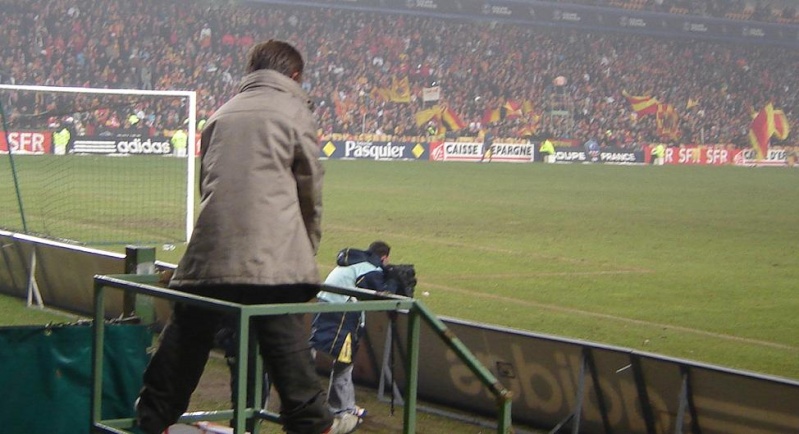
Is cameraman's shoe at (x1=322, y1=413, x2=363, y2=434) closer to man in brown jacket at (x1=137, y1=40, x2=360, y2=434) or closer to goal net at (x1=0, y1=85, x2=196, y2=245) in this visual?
man in brown jacket at (x1=137, y1=40, x2=360, y2=434)

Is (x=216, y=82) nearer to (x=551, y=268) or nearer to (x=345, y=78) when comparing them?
(x=345, y=78)

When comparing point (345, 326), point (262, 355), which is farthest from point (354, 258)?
point (262, 355)

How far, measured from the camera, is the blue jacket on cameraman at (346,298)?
7309 mm

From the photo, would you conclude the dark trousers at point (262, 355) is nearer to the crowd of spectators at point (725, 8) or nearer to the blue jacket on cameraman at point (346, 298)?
the blue jacket on cameraman at point (346, 298)

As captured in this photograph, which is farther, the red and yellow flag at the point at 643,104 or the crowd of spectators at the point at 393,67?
the red and yellow flag at the point at 643,104

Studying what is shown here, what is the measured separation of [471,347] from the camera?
7.78m

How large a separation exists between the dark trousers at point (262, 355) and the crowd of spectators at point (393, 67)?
2849cm

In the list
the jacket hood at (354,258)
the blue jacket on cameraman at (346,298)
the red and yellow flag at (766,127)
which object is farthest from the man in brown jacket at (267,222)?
the red and yellow flag at (766,127)

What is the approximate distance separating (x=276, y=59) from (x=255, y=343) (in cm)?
131

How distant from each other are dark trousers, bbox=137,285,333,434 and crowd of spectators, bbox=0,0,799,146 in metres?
28.5

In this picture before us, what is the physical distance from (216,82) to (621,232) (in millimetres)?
27720

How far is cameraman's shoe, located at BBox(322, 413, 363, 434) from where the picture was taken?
7.11 m

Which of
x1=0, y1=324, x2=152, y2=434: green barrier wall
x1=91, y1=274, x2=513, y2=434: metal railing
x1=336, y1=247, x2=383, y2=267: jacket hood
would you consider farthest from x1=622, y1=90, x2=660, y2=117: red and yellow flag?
x1=91, y1=274, x2=513, y2=434: metal railing

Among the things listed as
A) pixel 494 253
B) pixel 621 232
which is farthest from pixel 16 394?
pixel 621 232
